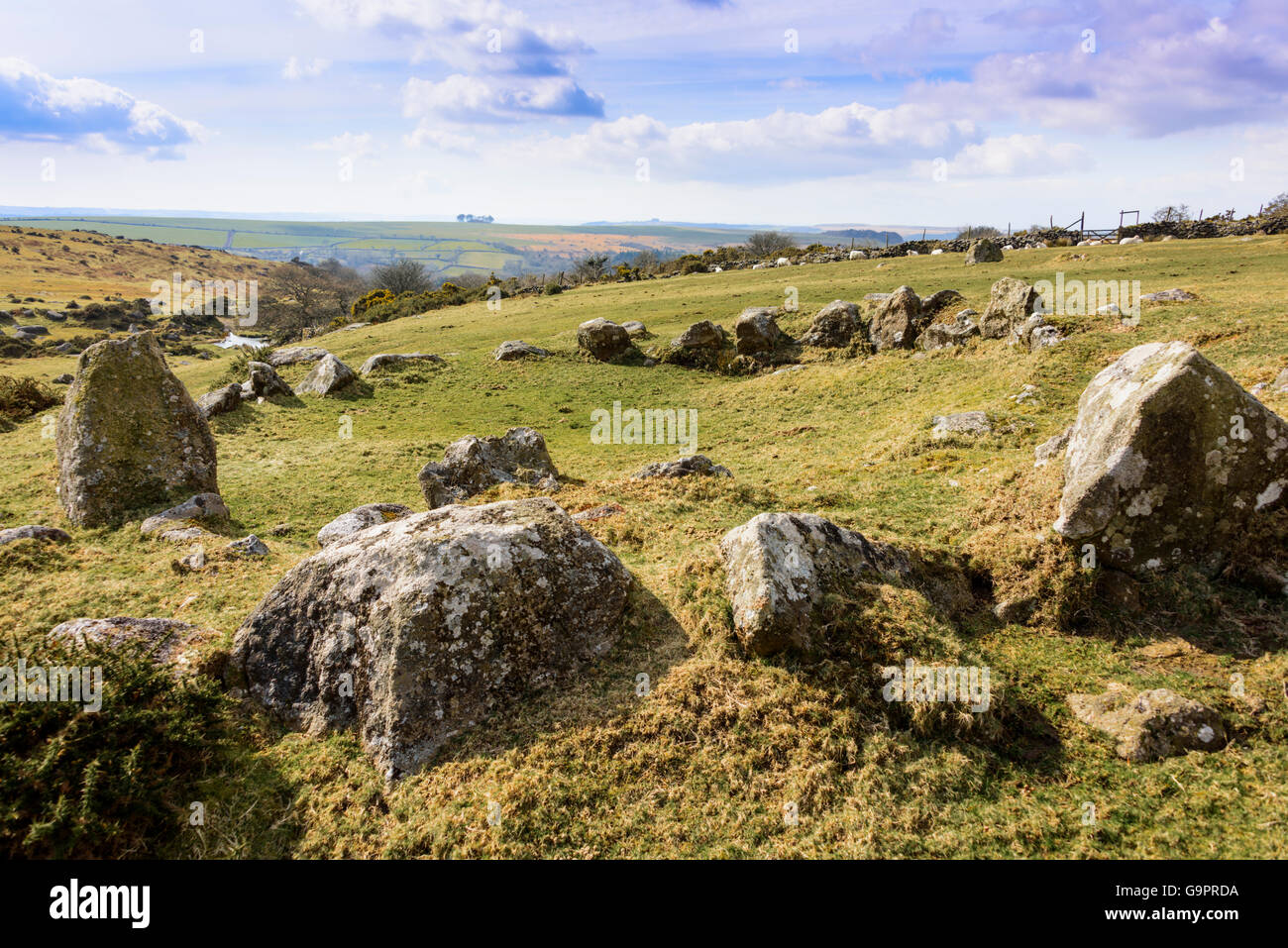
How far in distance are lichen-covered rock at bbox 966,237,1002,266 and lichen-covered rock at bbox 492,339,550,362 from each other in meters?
33.4

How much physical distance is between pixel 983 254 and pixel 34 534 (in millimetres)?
54418

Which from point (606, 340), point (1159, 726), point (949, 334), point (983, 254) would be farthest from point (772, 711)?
point (983, 254)

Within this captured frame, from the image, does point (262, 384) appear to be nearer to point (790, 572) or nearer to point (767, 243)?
point (790, 572)

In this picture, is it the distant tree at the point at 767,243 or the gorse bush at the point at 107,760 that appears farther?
the distant tree at the point at 767,243

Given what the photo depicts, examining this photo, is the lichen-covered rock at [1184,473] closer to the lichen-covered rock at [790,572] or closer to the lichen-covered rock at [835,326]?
the lichen-covered rock at [790,572]

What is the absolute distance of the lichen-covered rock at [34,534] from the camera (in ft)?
39.6

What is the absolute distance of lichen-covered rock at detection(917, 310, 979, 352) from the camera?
27.8 m

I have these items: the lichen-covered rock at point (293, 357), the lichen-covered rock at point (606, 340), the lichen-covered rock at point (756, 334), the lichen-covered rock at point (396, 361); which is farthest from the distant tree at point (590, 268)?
the lichen-covered rock at point (756, 334)

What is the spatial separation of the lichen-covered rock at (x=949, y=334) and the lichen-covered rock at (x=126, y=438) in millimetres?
27433

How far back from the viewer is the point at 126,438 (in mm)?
15055

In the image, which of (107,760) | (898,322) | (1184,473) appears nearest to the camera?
(107,760)

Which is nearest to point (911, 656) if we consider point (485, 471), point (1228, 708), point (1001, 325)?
point (1228, 708)

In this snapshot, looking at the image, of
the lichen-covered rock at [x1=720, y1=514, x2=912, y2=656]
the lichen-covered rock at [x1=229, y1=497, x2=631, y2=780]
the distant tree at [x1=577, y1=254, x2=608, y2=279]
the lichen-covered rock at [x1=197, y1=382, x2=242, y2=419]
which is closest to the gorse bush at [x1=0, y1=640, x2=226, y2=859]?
the lichen-covered rock at [x1=229, y1=497, x2=631, y2=780]
